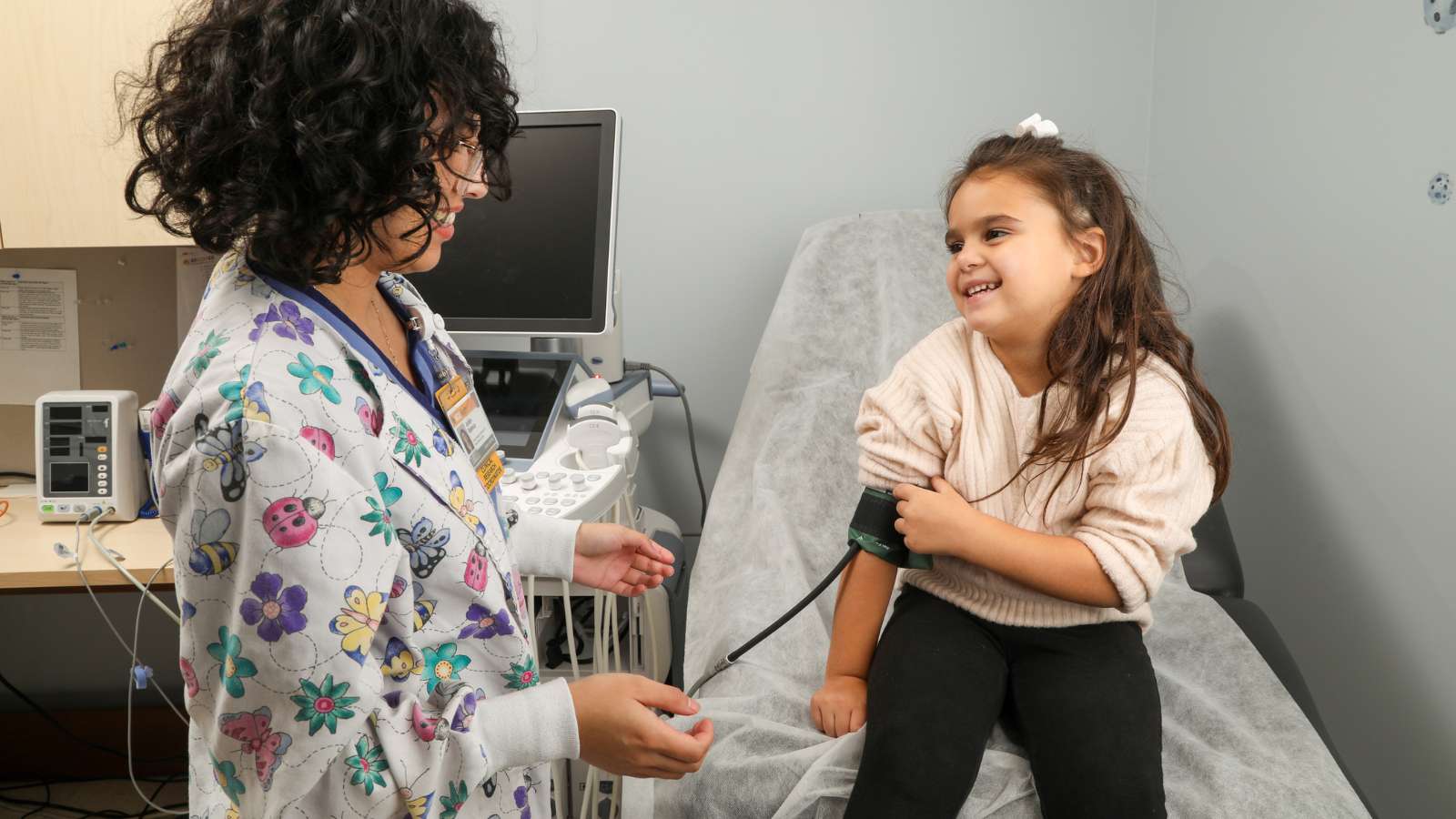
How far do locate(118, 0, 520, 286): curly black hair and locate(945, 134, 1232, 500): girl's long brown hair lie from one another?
2.43 feet

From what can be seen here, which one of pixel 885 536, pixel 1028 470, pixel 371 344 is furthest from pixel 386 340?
pixel 1028 470

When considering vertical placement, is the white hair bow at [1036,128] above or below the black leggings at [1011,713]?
above

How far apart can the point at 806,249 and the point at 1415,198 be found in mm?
955

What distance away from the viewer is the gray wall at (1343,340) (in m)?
1.37

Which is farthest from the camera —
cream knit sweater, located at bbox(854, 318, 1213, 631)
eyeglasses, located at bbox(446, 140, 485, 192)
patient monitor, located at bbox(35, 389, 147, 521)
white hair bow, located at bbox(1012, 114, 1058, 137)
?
patient monitor, located at bbox(35, 389, 147, 521)

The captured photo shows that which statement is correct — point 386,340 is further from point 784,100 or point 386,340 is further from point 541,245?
point 784,100

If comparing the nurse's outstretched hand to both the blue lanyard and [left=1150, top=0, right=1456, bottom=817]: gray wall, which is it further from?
[left=1150, top=0, right=1456, bottom=817]: gray wall

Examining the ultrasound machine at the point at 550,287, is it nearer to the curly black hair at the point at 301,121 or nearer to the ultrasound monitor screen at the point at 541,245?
the ultrasound monitor screen at the point at 541,245

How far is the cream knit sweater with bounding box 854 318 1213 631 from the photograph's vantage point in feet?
3.60

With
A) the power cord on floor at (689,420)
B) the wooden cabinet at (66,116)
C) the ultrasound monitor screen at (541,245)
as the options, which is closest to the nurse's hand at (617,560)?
the ultrasound monitor screen at (541,245)

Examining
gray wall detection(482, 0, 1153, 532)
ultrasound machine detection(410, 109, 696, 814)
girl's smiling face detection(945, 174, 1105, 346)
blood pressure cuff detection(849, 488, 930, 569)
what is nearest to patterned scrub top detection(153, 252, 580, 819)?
blood pressure cuff detection(849, 488, 930, 569)

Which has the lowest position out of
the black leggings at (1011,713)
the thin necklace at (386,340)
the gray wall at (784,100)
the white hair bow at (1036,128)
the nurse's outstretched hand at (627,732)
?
the black leggings at (1011,713)

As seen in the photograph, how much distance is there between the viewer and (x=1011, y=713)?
115cm

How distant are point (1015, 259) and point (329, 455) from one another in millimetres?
810
